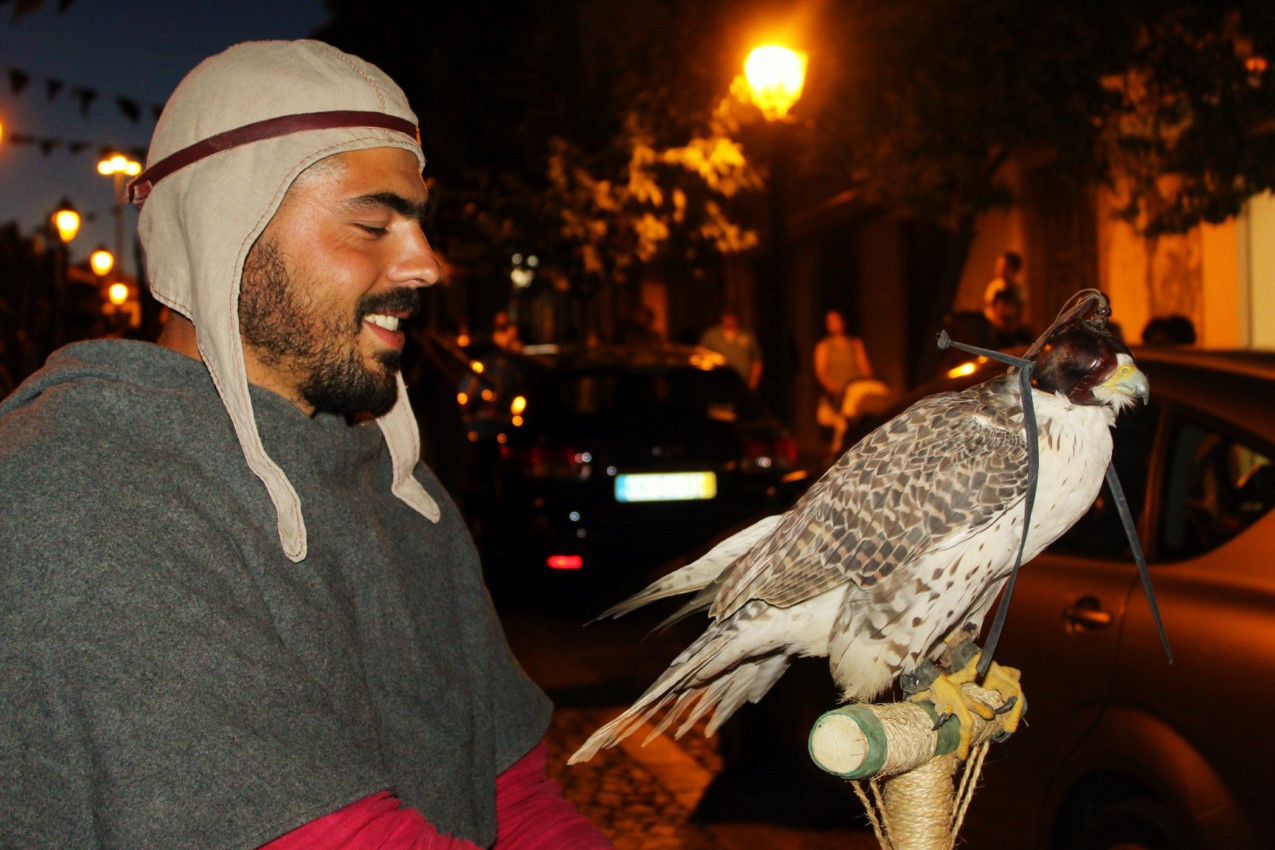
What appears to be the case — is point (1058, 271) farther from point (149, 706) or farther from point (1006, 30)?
point (149, 706)

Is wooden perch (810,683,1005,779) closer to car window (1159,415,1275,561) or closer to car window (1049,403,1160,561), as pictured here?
car window (1159,415,1275,561)

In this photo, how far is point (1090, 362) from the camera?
118 cm

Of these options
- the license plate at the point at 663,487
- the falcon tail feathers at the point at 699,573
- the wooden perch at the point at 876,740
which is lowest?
the license plate at the point at 663,487

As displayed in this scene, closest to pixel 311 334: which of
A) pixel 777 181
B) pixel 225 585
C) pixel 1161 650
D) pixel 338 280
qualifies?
pixel 338 280

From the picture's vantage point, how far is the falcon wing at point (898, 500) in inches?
52.9

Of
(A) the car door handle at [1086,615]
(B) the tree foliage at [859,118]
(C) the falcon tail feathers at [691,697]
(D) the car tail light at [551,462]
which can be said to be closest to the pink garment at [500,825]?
(C) the falcon tail feathers at [691,697]

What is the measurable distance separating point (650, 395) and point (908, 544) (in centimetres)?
699

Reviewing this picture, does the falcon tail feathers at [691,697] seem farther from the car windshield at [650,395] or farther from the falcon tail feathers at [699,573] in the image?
the car windshield at [650,395]

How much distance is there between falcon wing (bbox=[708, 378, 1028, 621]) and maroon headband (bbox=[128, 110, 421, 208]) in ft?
2.53

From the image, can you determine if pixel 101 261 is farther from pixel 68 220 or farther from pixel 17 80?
pixel 17 80

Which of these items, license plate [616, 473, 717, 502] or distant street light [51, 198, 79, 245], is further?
distant street light [51, 198, 79, 245]

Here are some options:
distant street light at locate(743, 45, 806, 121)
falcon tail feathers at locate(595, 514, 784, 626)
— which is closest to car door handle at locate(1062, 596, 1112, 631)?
falcon tail feathers at locate(595, 514, 784, 626)

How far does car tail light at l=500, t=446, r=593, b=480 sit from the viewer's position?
312 inches

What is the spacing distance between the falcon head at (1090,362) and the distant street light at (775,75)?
8340 mm
